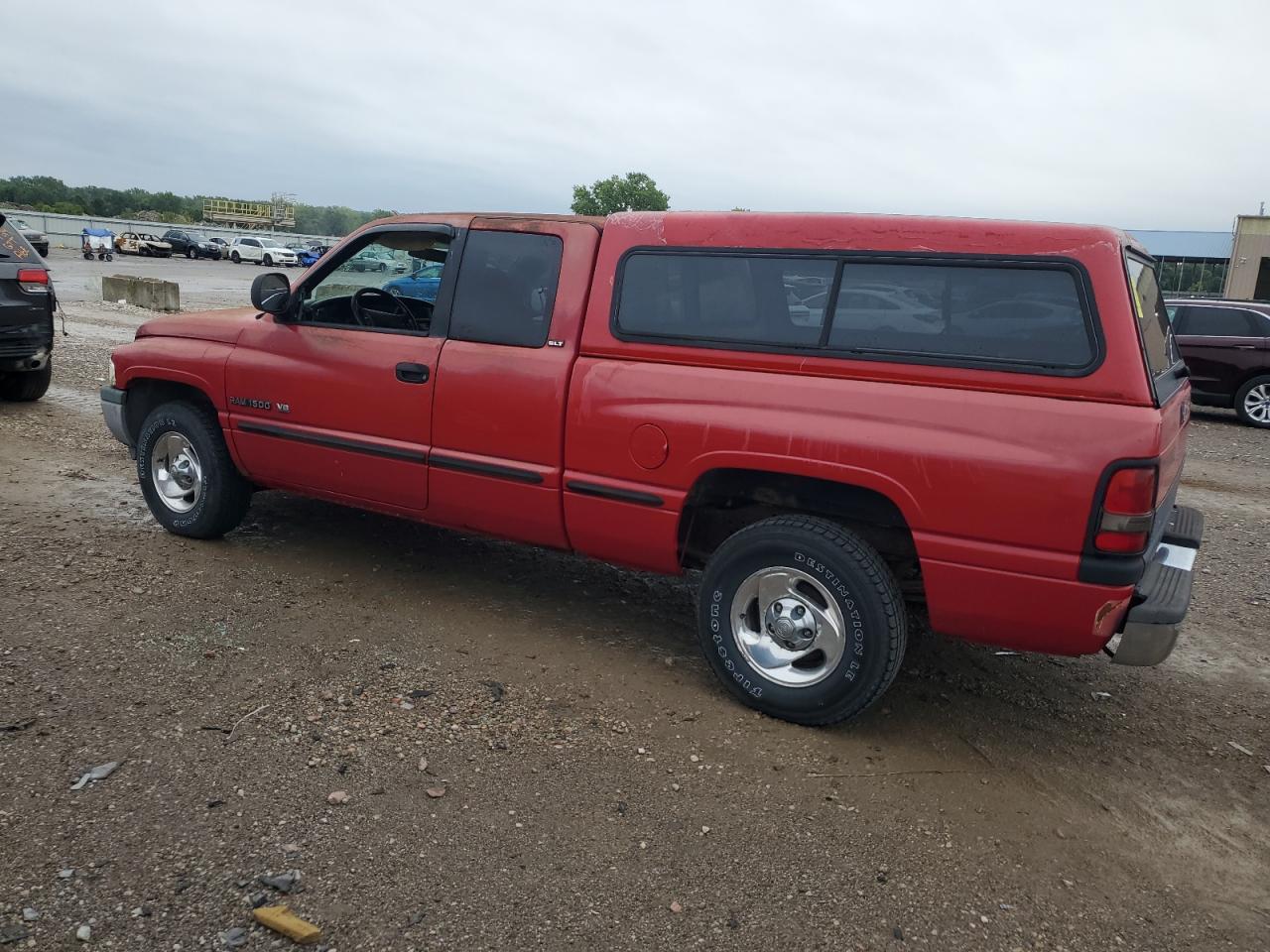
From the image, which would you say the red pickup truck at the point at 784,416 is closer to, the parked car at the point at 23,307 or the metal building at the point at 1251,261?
the parked car at the point at 23,307

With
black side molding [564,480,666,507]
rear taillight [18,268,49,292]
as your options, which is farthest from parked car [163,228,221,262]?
black side molding [564,480,666,507]

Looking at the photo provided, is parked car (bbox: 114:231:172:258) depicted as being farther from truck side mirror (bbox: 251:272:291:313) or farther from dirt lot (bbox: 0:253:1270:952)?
truck side mirror (bbox: 251:272:291:313)

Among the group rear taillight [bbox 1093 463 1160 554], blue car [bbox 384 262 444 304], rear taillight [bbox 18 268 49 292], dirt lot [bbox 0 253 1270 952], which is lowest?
dirt lot [bbox 0 253 1270 952]

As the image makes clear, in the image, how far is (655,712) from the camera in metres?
3.95

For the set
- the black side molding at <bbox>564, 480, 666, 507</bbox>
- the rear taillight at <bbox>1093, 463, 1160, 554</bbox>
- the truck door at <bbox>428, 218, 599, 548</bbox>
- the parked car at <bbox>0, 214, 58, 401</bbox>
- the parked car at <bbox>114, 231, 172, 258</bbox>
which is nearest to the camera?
the rear taillight at <bbox>1093, 463, 1160, 554</bbox>

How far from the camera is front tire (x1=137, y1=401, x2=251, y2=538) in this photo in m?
5.49

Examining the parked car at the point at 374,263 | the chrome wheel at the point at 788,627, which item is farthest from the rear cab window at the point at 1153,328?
the parked car at the point at 374,263

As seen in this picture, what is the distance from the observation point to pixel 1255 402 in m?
13.0

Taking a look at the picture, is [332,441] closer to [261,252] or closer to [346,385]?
[346,385]

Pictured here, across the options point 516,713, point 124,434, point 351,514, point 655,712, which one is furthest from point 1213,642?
point 124,434

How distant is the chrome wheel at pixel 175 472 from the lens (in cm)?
561

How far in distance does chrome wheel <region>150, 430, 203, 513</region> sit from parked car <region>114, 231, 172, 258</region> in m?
49.0

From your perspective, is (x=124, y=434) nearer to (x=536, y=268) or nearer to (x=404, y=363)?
(x=404, y=363)

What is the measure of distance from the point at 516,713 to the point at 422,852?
0.94 metres
